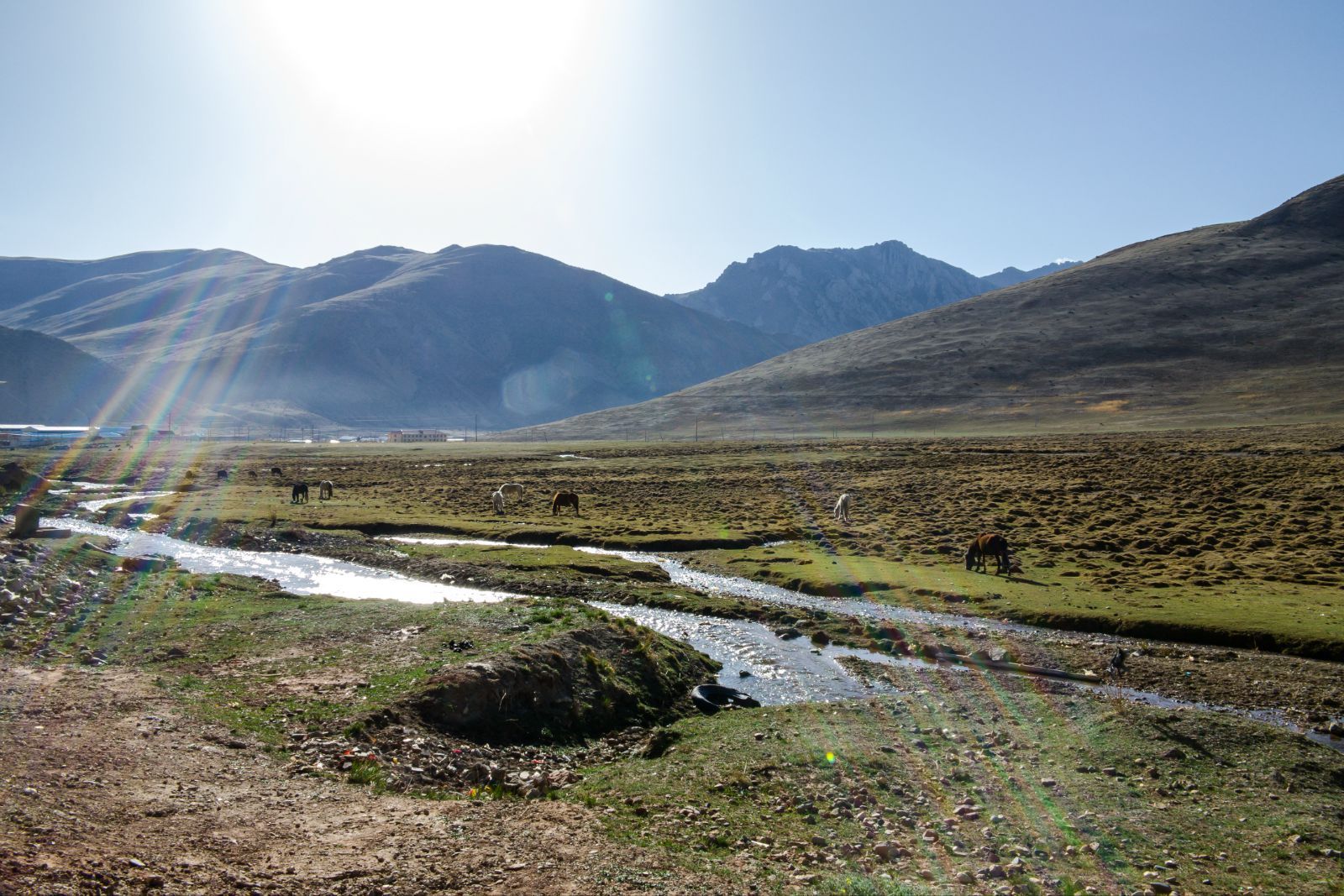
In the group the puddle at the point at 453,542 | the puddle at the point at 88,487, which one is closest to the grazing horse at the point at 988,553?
the puddle at the point at 453,542

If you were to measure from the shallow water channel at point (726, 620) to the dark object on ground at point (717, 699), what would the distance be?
46 cm

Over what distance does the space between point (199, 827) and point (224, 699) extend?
19.8 ft

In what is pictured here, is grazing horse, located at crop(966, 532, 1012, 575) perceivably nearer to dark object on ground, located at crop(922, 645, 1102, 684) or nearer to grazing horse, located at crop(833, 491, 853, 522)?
dark object on ground, located at crop(922, 645, 1102, 684)

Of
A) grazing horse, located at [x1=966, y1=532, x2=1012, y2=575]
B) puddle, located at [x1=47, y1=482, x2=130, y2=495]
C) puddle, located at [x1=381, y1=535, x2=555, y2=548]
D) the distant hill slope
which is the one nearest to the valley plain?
grazing horse, located at [x1=966, y1=532, x2=1012, y2=575]

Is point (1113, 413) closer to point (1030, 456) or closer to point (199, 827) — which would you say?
point (1030, 456)

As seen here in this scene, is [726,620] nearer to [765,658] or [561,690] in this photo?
[765,658]

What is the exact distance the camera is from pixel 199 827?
9789 mm

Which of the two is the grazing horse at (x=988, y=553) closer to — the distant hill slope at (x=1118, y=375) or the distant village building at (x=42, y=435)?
the distant hill slope at (x=1118, y=375)

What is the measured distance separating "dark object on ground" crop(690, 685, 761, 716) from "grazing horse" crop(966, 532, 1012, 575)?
16.4 m

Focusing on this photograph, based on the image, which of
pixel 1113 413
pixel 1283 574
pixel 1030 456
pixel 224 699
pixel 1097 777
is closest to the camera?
pixel 1097 777

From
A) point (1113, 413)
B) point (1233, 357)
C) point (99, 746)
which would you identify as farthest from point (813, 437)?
point (99, 746)

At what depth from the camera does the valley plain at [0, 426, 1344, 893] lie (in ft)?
32.6

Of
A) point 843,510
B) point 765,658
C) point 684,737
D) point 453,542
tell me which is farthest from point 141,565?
point 843,510

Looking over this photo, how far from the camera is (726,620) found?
1060 inches
